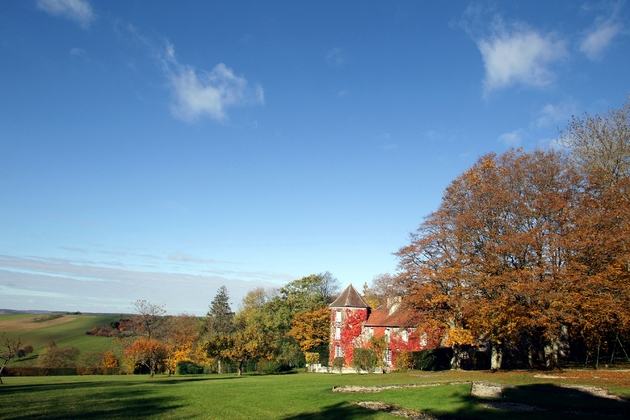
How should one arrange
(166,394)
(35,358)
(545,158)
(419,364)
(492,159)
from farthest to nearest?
(35,358) < (419,364) < (492,159) < (545,158) < (166,394)

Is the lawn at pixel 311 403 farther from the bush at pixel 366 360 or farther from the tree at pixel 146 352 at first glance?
the tree at pixel 146 352

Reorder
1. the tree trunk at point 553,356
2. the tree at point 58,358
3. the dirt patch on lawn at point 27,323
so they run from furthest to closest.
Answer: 1. the dirt patch on lawn at point 27,323
2. the tree at point 58,358
3. the tree trunk at point 553,356


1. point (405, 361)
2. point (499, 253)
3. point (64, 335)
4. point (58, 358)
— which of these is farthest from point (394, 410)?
point (64, 335)

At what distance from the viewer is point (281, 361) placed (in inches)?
1841

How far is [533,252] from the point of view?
25750 millimetres

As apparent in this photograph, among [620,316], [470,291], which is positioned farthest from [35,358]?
[620,316]

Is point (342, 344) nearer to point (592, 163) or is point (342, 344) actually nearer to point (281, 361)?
point (281, 361)

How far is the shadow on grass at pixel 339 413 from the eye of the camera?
42.6ft

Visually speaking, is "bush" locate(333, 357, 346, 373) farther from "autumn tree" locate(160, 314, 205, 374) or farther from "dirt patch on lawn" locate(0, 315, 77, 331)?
"dirt patch on lawn" locate(0, 315, 77, 331)

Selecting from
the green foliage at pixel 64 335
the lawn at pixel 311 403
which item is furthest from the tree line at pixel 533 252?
the green foliage at pixel 64 335

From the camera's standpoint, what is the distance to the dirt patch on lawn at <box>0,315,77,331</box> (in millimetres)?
73062

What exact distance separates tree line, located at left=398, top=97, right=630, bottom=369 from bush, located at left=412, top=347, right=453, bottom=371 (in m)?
5.99

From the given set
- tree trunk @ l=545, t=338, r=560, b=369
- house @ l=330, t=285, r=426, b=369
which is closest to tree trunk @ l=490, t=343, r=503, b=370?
tree trunk @ l=545, t=338, r=560, b=369

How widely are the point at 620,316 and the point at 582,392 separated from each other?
697cm
